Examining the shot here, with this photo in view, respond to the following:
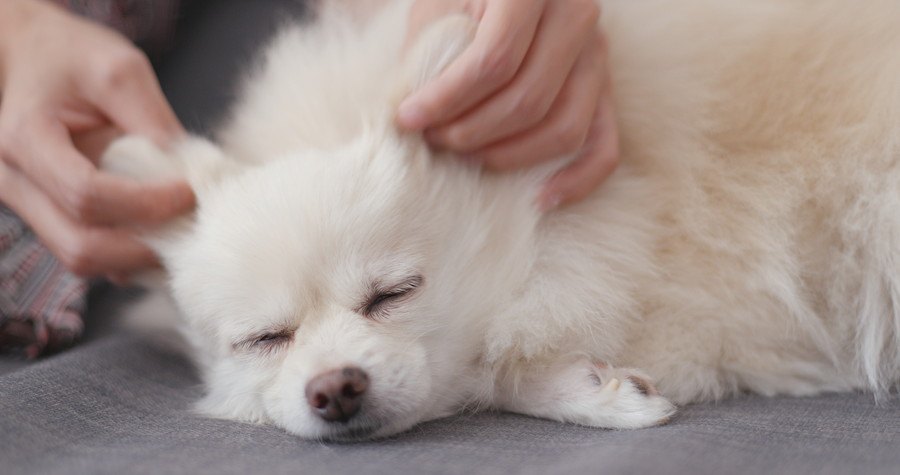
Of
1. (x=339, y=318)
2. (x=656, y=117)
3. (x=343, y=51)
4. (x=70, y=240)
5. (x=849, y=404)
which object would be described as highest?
(x=343, y=51)

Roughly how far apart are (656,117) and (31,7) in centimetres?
148

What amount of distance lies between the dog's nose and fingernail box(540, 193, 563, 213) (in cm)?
49

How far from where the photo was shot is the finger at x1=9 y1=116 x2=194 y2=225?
4.68ft

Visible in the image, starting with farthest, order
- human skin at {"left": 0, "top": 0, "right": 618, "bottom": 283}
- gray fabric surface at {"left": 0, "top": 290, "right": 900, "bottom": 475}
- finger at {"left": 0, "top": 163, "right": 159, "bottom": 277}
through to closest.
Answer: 1. finger at {"left": 0, "top": 163, "right": 159, "bottom": 277}
2. human skin at {"left": 0, "top": 0, "right": 618, "bottom": 283}
3. gray fabric surface at {"left": 0, "top": 290, "right": 900, "bottom": 475}

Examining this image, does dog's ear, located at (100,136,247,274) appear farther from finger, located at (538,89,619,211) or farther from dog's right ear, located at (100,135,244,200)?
finger, located at (538,89,619,211)

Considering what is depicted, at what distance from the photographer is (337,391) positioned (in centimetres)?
122

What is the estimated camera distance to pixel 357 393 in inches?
48.4

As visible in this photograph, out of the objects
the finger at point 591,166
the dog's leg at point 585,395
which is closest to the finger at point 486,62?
the finger at point 591,166

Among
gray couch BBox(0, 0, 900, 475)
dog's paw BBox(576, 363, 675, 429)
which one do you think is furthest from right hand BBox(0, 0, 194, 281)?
dog's paw BBox(576, 363, 675, 429)

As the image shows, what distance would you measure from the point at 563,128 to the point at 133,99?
873 mm

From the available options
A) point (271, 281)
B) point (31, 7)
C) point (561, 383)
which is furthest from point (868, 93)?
point (31, 7)

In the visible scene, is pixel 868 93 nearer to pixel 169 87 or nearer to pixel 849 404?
pixel 849 404

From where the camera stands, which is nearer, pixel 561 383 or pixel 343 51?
pixel 561 383

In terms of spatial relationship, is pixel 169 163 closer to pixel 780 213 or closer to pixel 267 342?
pixel 267 342
